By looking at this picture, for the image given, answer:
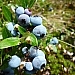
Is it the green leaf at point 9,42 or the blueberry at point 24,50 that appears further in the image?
the blueberry at point 24,50

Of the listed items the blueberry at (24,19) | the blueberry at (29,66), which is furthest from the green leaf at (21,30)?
the blueberry at (29,66)

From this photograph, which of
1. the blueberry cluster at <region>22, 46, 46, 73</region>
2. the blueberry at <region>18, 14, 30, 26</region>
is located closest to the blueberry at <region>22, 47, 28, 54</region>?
the blueberry cluster at <region>22, 46, 46, 73</region>

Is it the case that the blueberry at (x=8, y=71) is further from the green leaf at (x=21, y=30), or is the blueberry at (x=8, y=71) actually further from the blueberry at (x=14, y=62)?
the green leaf at (x=21, y=30)

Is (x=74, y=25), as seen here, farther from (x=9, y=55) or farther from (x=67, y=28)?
(x=9, y=55)

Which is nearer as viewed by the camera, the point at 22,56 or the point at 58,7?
the point at 22,56

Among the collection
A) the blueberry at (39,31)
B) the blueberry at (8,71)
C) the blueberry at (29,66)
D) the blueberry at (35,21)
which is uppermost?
the blueberry at (35,21)

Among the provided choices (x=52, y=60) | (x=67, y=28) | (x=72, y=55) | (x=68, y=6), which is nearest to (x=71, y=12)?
(x=68, y=6)

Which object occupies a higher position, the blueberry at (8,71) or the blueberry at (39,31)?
the blueberry at (39,31)
